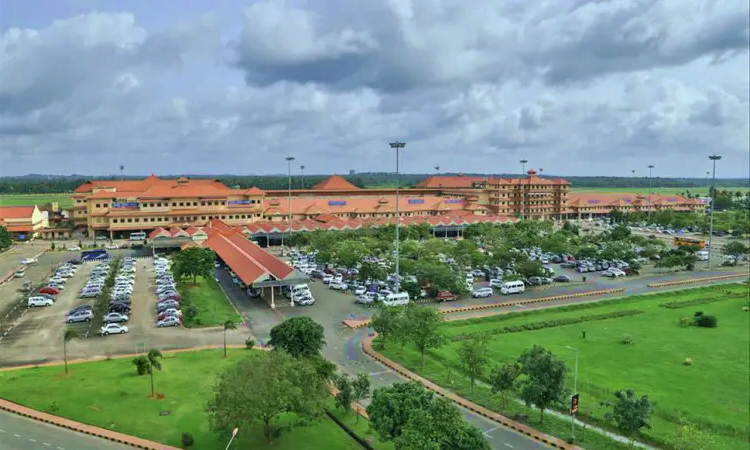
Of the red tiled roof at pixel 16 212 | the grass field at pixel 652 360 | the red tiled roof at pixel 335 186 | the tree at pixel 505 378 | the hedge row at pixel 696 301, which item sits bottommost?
the grass field at pixel 652 360

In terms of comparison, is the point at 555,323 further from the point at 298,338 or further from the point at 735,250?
the point at 735,250

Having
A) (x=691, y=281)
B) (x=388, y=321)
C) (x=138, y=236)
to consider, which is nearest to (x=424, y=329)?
(x=388, y=321)

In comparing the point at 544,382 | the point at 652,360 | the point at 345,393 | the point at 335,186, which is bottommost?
the point at 652,360

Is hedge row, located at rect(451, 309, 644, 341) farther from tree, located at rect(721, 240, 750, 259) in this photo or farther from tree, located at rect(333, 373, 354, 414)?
tree, located at rect(721, 240, 750, 259)

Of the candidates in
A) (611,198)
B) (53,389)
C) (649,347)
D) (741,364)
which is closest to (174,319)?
(53,389)

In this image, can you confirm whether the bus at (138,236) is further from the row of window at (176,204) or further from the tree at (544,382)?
the tree at (544,382)

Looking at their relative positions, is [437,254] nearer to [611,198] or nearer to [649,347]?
[649,347]

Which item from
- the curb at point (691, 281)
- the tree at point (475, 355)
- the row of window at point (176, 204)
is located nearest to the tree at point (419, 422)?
the tree at point (475, 355)
